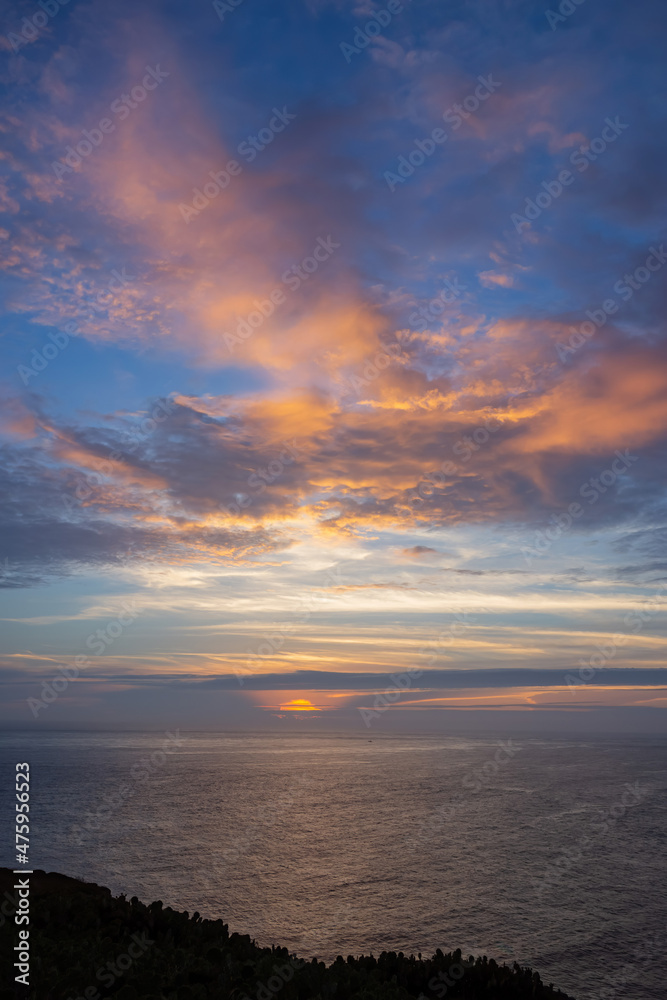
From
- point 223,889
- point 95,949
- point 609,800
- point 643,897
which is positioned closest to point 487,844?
point 643,897

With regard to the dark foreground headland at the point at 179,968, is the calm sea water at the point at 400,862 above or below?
below

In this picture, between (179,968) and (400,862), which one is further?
(400,862)

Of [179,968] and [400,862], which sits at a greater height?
[179,968]

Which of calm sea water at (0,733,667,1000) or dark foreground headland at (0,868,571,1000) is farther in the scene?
calm sea water at (0,733,667,1000)

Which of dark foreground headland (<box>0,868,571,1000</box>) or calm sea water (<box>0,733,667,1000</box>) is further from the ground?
dark foreground headland (<box>0,868,571,1000</box>)
